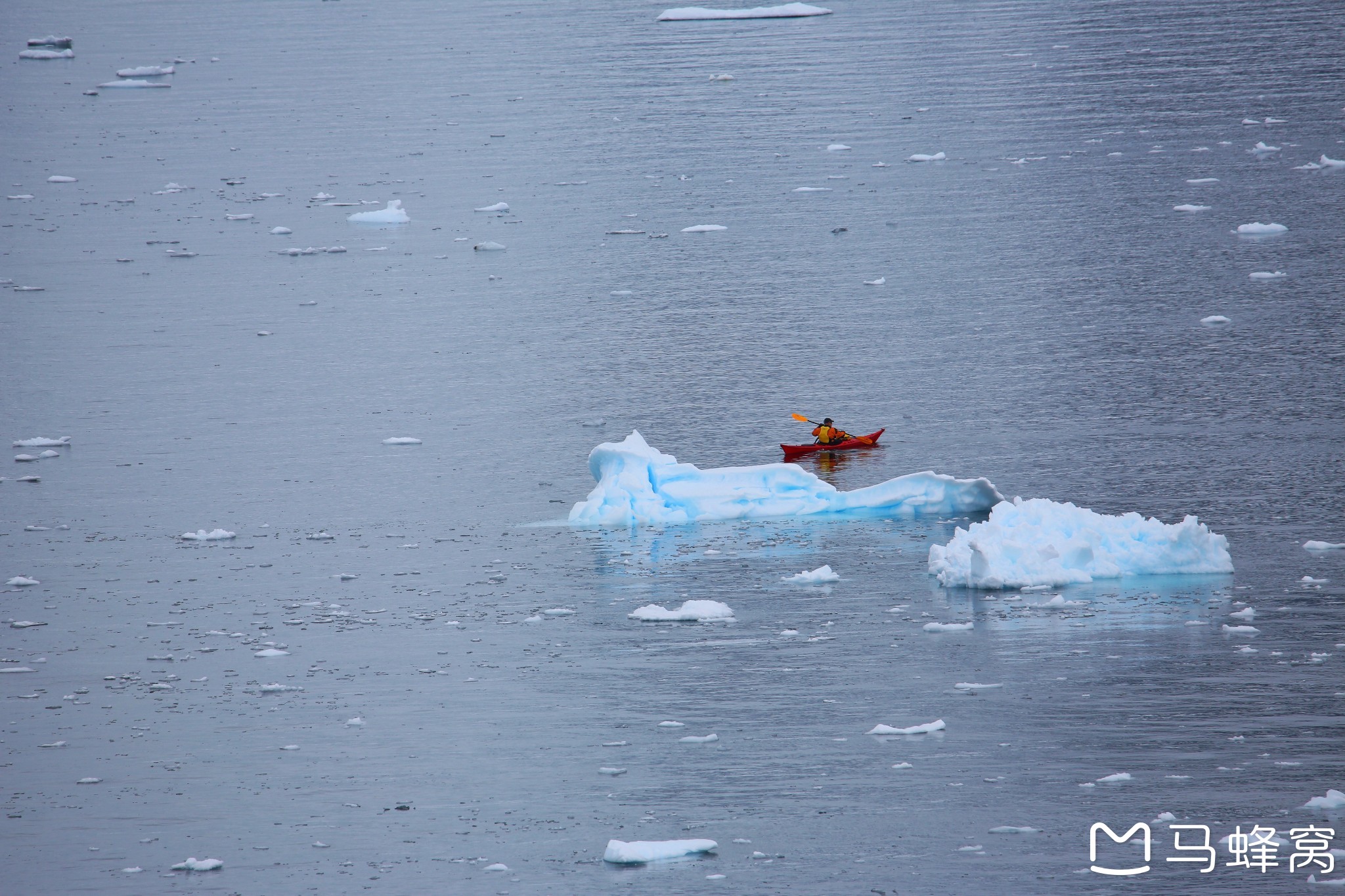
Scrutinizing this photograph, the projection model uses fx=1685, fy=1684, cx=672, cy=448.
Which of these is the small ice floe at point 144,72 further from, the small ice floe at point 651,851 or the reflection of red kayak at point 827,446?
the small ice floe at point 651,851

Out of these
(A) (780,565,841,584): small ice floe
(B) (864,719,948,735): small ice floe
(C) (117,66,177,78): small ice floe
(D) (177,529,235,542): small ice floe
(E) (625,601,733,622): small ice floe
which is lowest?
(B) (864,719,948,735): small ice floe

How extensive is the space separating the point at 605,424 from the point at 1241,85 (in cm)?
2200

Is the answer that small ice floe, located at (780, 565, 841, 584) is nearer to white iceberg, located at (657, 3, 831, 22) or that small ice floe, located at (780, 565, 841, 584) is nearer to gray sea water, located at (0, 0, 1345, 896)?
gray sea water, located at (0, 0, 1345, 896)

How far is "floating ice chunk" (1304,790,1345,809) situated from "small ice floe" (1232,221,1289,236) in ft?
49.6

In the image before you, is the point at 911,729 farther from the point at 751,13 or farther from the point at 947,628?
the point at 751,13

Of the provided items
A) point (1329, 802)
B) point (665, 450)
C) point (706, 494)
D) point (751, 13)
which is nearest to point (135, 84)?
point (751, 13)

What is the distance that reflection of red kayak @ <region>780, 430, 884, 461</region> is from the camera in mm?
15500

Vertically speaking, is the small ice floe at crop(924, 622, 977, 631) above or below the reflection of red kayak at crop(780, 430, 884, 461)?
below

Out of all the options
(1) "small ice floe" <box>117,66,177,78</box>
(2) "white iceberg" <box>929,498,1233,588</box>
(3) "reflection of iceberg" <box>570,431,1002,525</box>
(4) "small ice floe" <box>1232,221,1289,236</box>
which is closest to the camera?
(2) "white iceberg" <box>929,498,1233,588</box>

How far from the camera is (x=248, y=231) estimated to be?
26.0 meters

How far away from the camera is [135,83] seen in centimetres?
4081

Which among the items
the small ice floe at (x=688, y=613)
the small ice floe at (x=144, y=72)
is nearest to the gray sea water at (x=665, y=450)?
the small ice floe at (x=688, y=613)

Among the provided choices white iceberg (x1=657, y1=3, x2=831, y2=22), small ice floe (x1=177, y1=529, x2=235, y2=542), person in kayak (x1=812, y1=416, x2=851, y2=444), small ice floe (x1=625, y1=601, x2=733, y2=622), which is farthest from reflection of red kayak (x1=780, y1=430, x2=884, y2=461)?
white iceberg (x1=657, y1=3, x2=831, y2=22)

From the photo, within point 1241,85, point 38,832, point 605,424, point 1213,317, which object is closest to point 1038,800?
point 38,832
